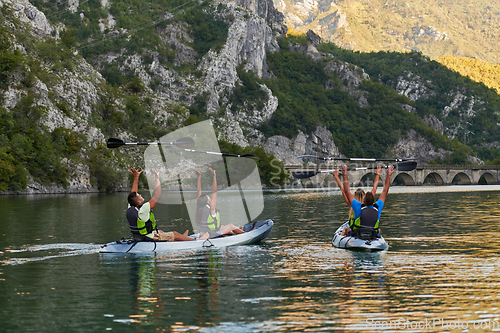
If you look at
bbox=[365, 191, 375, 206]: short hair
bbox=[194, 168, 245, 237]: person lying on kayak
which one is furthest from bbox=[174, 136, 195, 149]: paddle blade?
bbox=[365, 191, 375, 206]: short hair

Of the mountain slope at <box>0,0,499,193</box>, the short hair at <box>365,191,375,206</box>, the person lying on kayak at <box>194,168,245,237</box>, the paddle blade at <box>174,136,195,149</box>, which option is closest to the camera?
the short hair at <box>365,191,375,206</box>

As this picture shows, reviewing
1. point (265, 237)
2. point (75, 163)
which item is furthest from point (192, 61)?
point (265, 237)

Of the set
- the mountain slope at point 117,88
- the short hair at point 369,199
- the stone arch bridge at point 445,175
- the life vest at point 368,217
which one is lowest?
the stone arch bridge at point 445,175

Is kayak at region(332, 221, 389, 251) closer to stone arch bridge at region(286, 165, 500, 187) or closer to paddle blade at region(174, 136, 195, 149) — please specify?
paddle blade at region(174, 136, 195, 149)

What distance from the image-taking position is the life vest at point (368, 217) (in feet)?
65.8

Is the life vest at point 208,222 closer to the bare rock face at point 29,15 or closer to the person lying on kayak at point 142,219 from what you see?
the person lying on kayak at point 142,219

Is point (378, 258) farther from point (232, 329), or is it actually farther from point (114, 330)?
point (114, 330)

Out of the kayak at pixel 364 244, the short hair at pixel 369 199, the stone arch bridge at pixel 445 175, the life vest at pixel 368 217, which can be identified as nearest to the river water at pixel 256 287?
the kayak at pixel 364 244

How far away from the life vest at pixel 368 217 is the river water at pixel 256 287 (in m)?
1.42

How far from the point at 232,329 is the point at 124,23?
182 metres

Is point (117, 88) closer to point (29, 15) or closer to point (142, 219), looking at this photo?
point (29, 15)

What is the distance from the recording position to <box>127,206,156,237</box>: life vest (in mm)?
19216

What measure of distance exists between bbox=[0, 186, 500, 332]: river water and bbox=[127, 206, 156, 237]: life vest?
3.76 ft

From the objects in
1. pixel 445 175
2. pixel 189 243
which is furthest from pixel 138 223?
pixel 445 175
